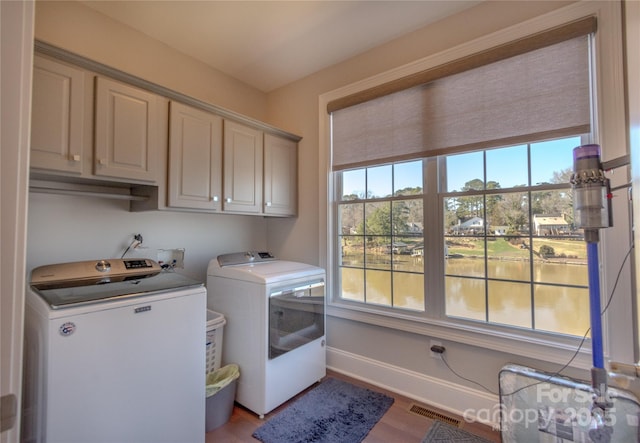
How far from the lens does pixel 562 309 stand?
1.66 m

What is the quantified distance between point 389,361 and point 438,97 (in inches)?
80.1

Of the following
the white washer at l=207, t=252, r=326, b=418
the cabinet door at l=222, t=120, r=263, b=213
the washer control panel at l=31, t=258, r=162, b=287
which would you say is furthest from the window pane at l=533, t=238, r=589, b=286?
the washer control panel at l=31, t=258, r=162, b=287

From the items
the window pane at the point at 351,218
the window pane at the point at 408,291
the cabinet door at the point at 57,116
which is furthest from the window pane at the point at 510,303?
the cabinet door at the point at 57,116

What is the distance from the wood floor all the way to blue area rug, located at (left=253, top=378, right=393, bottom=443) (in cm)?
5

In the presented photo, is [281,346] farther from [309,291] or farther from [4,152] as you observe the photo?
[4,152]

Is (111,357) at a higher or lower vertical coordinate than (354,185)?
lower

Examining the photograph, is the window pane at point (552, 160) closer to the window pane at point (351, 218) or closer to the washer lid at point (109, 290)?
the window pane at point (351, 218)

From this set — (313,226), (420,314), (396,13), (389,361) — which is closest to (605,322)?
(420,314)

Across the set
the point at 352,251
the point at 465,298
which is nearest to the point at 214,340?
the point at 352,251

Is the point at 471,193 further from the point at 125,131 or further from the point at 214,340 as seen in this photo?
the point at 125,131

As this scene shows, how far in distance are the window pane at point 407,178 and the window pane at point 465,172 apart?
0.22 meters

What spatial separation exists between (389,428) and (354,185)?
5.95 feet

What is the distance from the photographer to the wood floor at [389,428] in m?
1.72

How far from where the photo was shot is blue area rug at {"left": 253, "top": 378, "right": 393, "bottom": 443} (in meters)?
1.73
